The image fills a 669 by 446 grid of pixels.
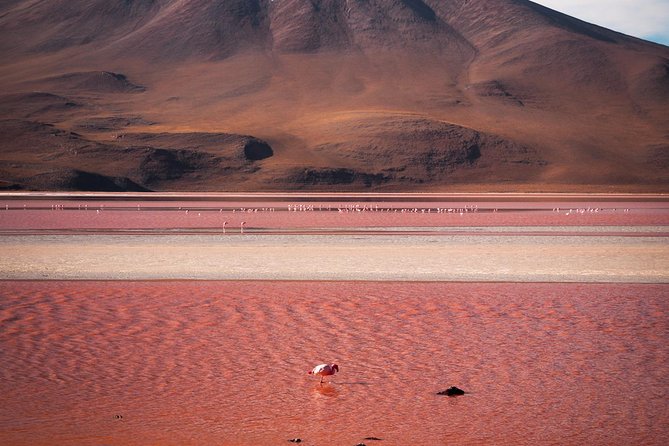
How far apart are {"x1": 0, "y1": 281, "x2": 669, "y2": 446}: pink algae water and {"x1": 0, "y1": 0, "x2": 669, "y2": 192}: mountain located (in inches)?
2868

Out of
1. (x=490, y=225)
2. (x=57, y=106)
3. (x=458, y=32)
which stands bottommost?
(x=490, y=225)

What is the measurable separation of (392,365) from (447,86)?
135 metres

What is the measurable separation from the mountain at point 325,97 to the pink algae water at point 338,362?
239 feet

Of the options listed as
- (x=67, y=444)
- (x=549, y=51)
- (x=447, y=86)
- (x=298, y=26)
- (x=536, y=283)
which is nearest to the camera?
(x=67, y=444)

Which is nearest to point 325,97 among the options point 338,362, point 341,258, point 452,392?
point 341,258

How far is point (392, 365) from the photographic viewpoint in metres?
9.45

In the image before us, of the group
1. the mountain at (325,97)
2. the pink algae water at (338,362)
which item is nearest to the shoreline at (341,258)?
the pink algae water at (338,362)

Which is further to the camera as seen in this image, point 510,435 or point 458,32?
point 458,32

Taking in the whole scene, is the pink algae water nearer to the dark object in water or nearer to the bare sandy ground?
the dark object in water

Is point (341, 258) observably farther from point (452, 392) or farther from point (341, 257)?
point (452, 392)

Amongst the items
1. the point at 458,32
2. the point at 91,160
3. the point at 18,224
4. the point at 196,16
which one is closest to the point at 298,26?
the point at 196,16

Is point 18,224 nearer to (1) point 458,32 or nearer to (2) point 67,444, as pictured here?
(2) point 67,444

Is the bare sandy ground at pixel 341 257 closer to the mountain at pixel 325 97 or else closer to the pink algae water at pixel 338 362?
the pink algae water at pixel 338 362

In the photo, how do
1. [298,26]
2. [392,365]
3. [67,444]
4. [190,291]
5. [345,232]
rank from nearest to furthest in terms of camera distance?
[67,444] → [392,365] → [190,291] → [345,232] → [298,26]
